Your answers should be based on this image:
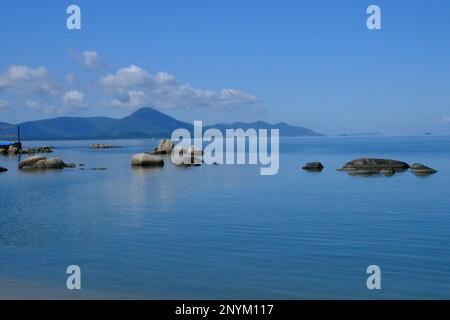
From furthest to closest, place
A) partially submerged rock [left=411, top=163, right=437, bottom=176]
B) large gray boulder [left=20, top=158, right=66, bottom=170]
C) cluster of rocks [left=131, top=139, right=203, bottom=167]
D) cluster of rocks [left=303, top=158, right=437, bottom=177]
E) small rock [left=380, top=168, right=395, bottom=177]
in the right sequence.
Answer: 1. cluster of rocks [left=131, top=139, right=203, bottom=167]
2. large gray boulder [left=20, top=158, right=66, bottom=170]
3. cluster of rocks [left=303, top=158, right=437, bottom=177]
4. partially submerged rock [left=411, top=163, right=437, bottom=176]
5. small rock [left=380, top=168, right=395, bottom=177]

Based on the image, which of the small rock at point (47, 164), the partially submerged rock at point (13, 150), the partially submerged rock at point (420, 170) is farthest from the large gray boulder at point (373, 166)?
the partially submerged rock at point (13, 150)

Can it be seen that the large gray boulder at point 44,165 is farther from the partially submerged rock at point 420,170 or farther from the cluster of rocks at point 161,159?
the partially submerged rock at point 420,170

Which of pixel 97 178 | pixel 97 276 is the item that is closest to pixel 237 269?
pixel 97 276

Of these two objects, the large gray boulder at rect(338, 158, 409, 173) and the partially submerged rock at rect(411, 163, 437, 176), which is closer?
the partially submerged rock at rect(411, 163, 437, 176)

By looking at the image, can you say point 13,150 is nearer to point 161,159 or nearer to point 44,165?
point 44,165

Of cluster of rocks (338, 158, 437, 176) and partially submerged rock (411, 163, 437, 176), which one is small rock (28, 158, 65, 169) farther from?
partially submerged rock (411, 163, 437, 176)

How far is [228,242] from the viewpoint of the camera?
18.3 meters

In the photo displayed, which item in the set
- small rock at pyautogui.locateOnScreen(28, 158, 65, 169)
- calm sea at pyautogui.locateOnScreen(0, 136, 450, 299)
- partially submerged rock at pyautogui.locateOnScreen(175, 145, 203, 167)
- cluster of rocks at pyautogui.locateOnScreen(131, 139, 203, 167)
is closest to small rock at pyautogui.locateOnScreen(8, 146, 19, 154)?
cluster of rocks at pyautogui.locateOnScreen(131, 139, 203, 167)

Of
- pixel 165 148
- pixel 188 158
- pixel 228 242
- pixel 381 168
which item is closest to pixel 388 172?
pixel 381 168

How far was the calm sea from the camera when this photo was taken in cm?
1291

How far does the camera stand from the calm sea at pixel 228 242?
12.9m

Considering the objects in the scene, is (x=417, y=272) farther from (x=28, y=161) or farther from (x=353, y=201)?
(x=28, y=161)

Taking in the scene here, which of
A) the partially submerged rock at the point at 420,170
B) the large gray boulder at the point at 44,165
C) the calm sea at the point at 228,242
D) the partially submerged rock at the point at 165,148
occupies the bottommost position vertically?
the calm sea at the point at 228,242
